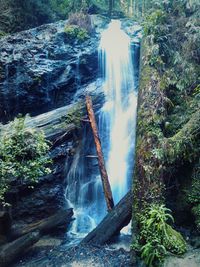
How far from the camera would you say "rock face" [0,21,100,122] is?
10.9 meters

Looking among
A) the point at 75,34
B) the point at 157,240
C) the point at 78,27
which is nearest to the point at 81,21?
the point at 78,27

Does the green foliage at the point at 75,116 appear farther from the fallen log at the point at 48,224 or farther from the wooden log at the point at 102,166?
the fallen log at the point at 48,224

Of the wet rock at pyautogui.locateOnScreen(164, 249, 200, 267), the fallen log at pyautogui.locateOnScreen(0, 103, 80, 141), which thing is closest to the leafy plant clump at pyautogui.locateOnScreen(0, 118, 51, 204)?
the fallen log at pyautogui.locateOnScreen(0, 103, 80, 141)

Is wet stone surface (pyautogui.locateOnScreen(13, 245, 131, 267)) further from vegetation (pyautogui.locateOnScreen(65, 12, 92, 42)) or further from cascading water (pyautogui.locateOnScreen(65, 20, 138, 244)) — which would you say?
vegetation (pyautogui.locateOnScreen(65, 12, 92, 42))

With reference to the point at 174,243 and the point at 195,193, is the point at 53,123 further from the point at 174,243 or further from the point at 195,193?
the point at 174,243

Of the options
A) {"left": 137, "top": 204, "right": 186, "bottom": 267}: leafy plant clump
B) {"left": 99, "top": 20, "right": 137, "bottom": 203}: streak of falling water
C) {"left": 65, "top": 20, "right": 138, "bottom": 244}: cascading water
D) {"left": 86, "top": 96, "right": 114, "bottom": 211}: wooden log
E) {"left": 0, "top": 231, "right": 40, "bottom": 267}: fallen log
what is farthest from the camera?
{"left": 99, "top": 20, "right": 137, "bottom": 203}: streak of falling water

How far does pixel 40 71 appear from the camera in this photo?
36.9 feet

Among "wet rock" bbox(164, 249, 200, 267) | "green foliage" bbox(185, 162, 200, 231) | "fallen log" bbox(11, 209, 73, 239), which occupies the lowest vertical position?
"fallen log" bbox(11, 209, 73, 239)

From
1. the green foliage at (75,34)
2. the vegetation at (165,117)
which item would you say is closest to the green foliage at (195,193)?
the vegetation at (165,117)

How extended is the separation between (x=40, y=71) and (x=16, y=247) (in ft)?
22.2

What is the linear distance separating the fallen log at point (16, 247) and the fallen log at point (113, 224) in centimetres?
120

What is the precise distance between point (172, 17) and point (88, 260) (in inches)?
346

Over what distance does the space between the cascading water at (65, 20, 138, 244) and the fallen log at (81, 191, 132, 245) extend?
115cm

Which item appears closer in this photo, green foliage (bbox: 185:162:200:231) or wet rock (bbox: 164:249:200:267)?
wet rock (bbox: 164:249:200:267)
